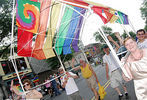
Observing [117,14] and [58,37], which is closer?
[117,14]

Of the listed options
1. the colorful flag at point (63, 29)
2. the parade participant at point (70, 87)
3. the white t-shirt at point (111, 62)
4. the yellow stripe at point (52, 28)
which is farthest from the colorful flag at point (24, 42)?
the white t-shirt at point (111, 62)

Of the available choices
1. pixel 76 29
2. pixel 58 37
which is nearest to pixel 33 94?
pixel 58 37

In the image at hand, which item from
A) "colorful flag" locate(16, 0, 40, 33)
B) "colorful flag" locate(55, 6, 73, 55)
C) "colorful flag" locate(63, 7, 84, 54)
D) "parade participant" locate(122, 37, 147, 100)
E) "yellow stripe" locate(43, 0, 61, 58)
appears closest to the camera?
"parade participant" locate(122, 37, 147, 100)

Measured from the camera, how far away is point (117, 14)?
511 cm

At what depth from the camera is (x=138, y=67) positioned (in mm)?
2451

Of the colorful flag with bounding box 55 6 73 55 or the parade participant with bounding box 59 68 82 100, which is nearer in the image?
the parade participant with bounding box 59 68 82 100

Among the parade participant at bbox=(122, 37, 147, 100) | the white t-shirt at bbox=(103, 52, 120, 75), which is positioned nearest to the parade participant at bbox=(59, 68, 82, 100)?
the white t-shirt at bbox=(103, 52, 120, 75)

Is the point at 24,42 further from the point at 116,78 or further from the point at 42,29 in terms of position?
the point at 116,78

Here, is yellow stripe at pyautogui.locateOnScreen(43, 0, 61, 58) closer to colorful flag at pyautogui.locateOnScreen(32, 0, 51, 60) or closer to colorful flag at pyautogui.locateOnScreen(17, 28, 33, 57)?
colorful flag at pyautogui.locateOnScreen(32, 0, 51, 60)

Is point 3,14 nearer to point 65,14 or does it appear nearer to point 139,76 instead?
point 65,14

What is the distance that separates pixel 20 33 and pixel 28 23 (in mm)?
453

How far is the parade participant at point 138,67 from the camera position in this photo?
2445 mm

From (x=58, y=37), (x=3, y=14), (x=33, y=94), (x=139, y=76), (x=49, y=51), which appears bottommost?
(x=139, y=76)

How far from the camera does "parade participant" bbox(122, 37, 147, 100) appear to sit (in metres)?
2.45
